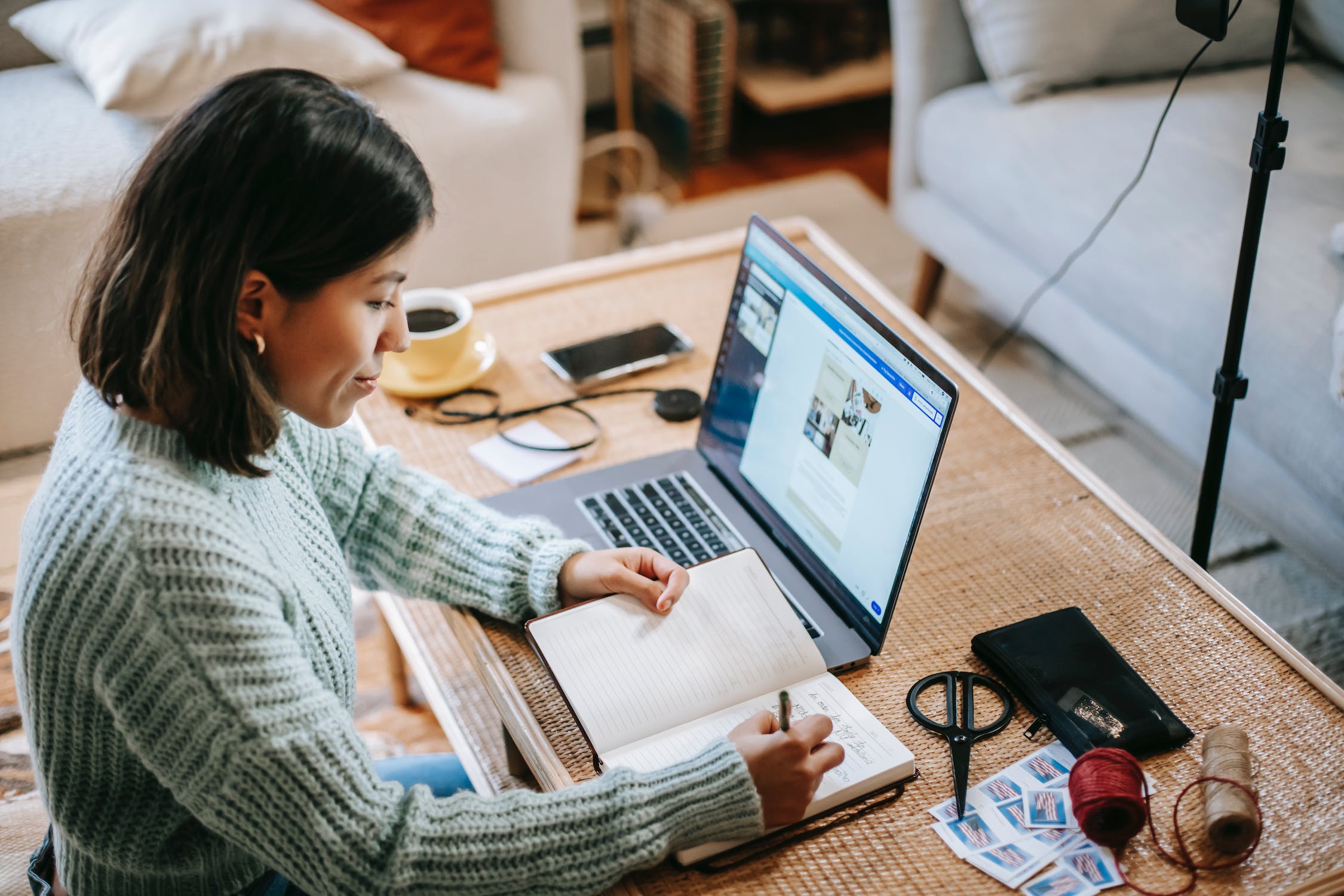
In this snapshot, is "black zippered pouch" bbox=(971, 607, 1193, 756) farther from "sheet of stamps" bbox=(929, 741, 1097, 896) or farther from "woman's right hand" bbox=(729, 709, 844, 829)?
"woman's right hand" bbox=(729, 709, 844, 829)

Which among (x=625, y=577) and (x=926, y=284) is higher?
(x=625, y=577)

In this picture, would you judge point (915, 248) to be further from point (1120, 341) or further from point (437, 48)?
point (437, 48)

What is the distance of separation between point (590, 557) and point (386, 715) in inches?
26.0

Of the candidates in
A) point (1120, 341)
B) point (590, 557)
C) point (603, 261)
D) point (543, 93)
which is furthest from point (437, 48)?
point (590, 557)

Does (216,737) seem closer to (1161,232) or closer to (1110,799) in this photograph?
(1110,799)

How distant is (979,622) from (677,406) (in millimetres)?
424

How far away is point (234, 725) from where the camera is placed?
65 centimetres

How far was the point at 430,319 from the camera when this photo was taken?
1.28 meters

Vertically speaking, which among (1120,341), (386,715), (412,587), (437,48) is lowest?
(386,715)

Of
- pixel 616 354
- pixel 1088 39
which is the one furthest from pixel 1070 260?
pixel 616 354

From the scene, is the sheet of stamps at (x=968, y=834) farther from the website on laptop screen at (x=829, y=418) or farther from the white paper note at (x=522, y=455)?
the white paper note at (x=522, y=455)

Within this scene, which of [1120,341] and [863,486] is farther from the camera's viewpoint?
[1120,341]

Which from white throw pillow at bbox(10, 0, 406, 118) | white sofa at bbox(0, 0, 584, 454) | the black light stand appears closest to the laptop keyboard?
the black light stand

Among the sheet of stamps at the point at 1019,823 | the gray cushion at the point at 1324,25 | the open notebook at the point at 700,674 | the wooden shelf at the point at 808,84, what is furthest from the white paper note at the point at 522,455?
the wooden shelf at the point at 808,84
